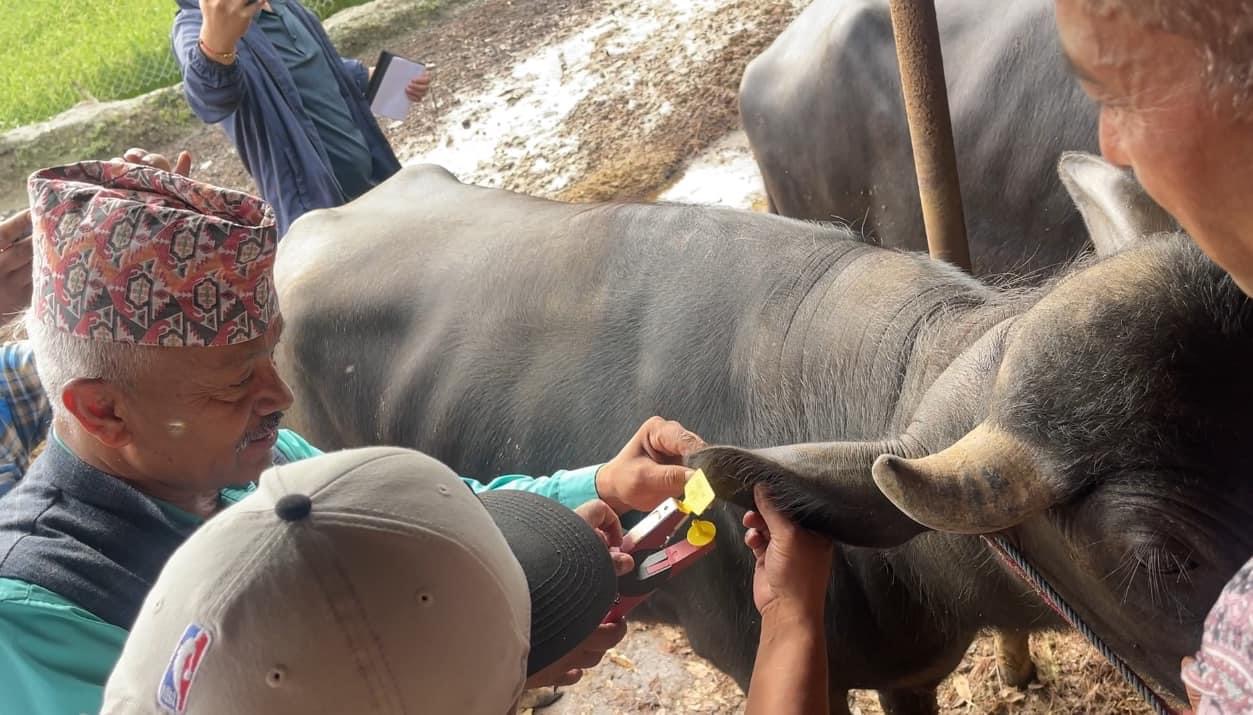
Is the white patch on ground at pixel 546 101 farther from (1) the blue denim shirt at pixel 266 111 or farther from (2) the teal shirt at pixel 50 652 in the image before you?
(2) the teal shirt at pixel 50 652

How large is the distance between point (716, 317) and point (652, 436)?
61 centimetres

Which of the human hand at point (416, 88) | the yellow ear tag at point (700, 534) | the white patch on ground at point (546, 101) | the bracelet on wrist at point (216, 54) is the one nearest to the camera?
the yellow ear tag at point (700, 534)

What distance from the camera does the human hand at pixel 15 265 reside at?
2.63 m

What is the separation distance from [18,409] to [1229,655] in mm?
2595

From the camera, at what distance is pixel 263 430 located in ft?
7.45

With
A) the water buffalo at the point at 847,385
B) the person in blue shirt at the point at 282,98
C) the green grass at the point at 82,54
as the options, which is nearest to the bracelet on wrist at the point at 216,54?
the person in blue shirt at the point at 282,98

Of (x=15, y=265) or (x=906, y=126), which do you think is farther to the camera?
(x=906, y=126)

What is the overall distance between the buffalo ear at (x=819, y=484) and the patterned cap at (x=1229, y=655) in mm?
1027

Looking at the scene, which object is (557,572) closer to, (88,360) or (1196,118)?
(88,360)

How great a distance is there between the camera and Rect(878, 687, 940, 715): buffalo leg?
352 cm

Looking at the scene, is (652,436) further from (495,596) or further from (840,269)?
(495,596)

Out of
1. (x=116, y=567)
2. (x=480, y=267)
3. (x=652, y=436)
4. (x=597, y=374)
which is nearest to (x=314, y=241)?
(x=480, y=267)

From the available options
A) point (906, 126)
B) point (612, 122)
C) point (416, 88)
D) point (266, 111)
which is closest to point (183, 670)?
point (266, 111)

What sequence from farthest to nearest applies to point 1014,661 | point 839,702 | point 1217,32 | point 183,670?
point 1014,661
point 839,702
point 183,670
point 1217,32
